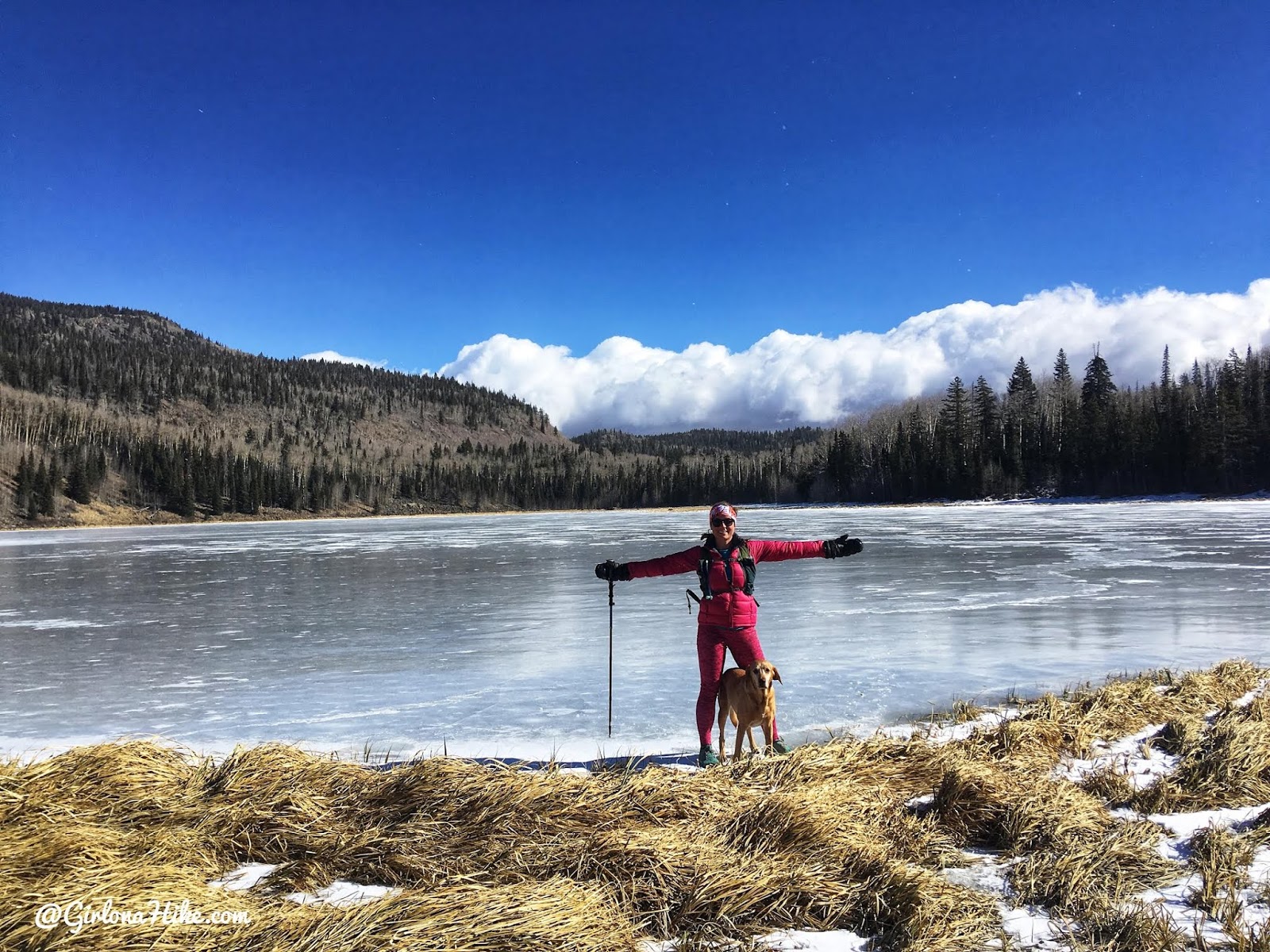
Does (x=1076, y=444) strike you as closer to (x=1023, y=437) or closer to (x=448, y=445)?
Answer: (x=1023, y=437)

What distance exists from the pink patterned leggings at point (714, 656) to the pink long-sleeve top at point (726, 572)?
0.05 m

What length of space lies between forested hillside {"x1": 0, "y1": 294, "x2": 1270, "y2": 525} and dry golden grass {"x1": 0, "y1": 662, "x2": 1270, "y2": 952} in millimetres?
66462

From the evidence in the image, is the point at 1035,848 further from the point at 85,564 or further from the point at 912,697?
the point at 85,564

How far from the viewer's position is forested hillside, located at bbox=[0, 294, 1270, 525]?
62.3 m

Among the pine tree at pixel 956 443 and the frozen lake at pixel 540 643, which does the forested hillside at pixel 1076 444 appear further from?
the frozen lake at pixel 540 643

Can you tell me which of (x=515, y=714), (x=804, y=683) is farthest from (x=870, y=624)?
(x=515, y=714)

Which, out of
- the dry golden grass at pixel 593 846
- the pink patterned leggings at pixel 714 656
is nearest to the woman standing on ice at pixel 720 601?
the pink patterned leggings at pixel 714 656

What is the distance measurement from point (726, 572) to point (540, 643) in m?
4.71

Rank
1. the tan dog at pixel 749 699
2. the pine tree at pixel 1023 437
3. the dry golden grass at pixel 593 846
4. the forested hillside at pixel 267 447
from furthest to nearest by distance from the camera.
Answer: the forested hillside at pixel 267 447
the pine tree at pixel 1023 437
the tan dog at pixel 749 699
the dry golden grass at pixel 593 846

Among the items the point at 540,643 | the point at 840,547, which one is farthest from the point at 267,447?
the point at 840,547

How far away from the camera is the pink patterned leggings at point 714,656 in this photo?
4270 millimetres

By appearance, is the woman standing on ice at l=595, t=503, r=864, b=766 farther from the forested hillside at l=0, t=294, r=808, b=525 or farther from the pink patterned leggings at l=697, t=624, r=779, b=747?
the forested hillside at l=0, t=294, r=808, b=525

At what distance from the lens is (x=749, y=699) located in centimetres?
402

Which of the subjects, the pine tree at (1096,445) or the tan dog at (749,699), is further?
the pine tree at (1096,445)
